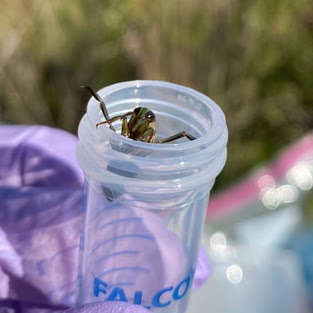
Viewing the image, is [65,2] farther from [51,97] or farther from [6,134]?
[6,134]

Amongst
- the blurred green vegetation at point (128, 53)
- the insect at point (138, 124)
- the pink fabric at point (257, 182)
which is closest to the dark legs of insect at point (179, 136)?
the insect at point (138, 124)

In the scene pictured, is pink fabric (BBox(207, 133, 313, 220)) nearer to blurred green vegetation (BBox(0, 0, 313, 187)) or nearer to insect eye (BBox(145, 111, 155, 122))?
blurred green vegetation (BBox(0, 0, 313, 187))

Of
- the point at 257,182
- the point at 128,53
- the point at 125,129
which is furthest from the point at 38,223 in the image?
the point at 128,53

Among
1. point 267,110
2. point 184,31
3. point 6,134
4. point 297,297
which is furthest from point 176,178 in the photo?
point 267,110

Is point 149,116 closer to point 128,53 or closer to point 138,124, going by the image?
point 138,124

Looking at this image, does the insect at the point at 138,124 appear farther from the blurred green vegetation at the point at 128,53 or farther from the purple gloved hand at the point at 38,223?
the blurred green vegetation at the point at 128,53

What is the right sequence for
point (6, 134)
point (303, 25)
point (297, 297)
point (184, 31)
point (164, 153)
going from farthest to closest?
point (303, 25)
point (184, 31)
point (297, 297)
point (6, 134)
point (164, 153)
